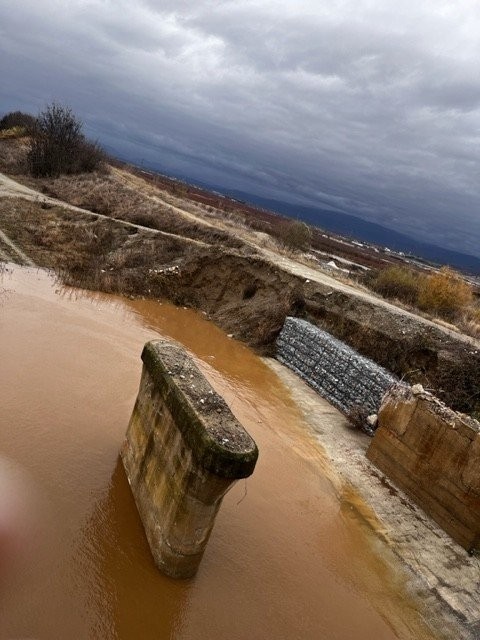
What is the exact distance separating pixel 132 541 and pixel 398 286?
81.4 feet

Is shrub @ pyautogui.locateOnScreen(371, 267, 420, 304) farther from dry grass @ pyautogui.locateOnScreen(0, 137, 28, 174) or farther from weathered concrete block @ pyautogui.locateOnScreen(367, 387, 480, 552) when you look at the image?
dry grass @ pyautogui.locateOnScreen(0, 137, 28, 174)

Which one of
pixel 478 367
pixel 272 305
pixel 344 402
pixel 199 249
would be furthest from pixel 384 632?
pixel 199 249

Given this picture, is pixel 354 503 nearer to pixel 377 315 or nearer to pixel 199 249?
pixel 377 315

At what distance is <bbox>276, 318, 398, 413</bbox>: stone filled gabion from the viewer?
1392 cm

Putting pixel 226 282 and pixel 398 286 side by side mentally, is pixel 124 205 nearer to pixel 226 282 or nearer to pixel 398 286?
pixel 226 282

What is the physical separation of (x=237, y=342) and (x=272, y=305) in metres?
2.14

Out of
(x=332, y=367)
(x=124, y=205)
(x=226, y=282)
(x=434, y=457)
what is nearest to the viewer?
(x=434, y=457)

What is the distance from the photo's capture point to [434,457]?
1031 centimetres

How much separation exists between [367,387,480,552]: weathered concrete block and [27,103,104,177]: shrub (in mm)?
32441

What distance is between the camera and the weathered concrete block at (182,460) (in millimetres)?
6262

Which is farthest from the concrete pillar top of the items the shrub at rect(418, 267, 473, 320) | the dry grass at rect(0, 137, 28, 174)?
the dry grass at rect(0, 137, 28, 174)

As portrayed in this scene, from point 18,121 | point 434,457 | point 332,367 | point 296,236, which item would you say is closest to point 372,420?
point 332,367

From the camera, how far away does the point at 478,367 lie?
14.1 meters

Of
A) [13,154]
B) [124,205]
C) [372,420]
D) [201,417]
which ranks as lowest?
[372,420]
